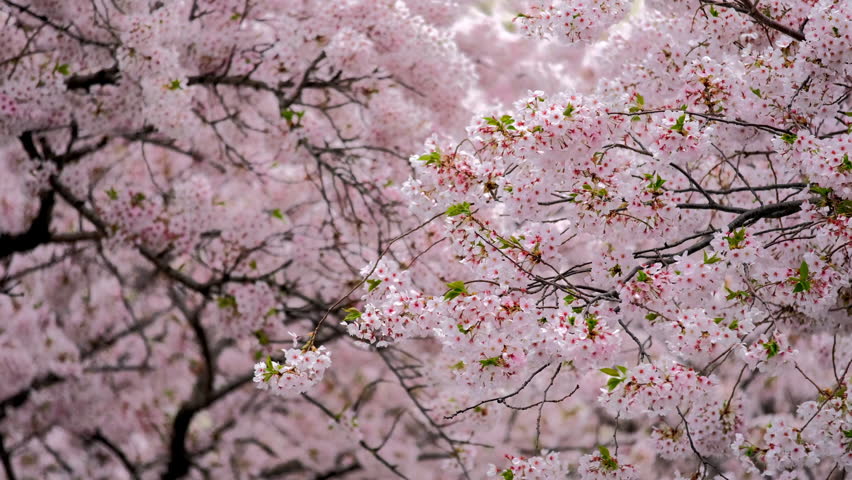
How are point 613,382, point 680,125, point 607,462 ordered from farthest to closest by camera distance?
1. point 607,462
2. point 680,125
3. point 613,382

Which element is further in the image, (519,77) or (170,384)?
(170,384)

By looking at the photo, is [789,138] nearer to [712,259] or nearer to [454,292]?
[712,259]

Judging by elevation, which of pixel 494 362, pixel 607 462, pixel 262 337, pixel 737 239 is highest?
pixel 262 337

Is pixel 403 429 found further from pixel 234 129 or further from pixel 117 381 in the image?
pixel 234 129

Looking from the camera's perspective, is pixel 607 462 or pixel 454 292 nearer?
pixel 454 292

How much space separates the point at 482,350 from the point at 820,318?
2321 mm

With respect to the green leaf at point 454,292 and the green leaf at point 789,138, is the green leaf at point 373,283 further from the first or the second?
the green leaf at point 789,138

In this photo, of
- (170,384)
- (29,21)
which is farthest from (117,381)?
(29,21)

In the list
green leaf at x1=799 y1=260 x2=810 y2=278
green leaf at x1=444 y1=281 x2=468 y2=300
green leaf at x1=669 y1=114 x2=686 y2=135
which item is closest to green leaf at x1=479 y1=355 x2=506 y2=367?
green leaf at x1=444 y1=281 x2=468 y2=300

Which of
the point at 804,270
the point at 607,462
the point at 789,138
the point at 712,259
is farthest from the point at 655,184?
the point at 607,462

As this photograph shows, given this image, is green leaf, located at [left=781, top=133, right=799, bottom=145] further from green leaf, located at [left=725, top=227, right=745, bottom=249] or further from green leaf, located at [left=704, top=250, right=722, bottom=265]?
green leaf, located at [left=704, top=250, right=722, bottom=265]

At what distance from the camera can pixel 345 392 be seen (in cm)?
1208

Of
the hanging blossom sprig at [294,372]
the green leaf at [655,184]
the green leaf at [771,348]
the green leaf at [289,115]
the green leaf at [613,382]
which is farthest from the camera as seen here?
the green leaf at [289,115]

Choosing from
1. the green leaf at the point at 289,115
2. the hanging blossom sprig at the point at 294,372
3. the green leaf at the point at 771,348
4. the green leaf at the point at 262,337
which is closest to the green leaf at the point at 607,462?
the green leaf at the point at 771,348
